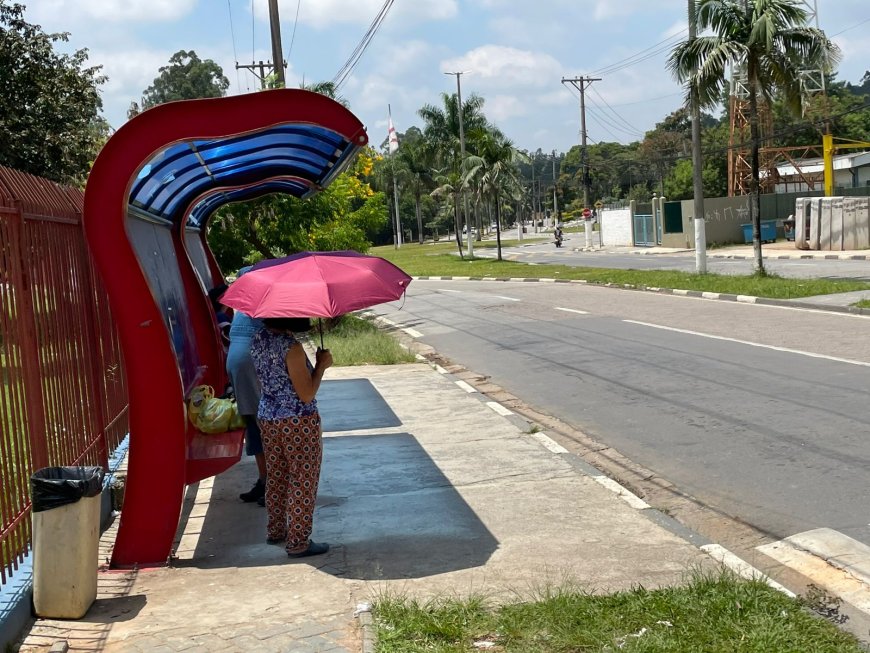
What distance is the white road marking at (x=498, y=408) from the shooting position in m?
10.8

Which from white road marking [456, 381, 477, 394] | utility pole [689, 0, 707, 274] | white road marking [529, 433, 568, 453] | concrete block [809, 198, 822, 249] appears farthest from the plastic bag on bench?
concrete block [809, 198, 822, 249]

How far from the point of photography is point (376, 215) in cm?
2238

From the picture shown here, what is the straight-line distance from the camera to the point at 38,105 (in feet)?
73.5

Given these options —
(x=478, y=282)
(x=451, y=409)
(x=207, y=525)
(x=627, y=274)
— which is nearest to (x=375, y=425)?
(x=451, y=409)

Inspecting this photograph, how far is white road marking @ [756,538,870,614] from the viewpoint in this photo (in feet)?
16.4

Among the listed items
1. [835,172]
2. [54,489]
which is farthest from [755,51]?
[835,172]

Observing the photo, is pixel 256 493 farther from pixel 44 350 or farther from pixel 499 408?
pixel 499 408

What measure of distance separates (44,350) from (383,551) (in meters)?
2.41

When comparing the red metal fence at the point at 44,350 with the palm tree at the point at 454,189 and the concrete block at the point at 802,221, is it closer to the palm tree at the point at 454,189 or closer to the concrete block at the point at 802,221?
the concrete block at the point at 802,221

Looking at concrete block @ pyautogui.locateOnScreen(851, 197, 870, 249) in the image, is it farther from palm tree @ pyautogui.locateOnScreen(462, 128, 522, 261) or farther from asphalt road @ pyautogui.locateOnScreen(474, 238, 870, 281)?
palm tree @ pyautogui.locateOnScreen(462, 128, 522, 261)

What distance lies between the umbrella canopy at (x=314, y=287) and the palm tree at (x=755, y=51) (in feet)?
62.0

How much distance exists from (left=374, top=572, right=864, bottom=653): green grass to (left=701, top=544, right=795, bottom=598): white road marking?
0.47 feet

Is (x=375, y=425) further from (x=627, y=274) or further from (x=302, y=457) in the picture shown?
(x=627, y=274)

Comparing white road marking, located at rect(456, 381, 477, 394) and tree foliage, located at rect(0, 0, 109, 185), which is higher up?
tree foliage, located at rect(0, 0, 109, 185)
